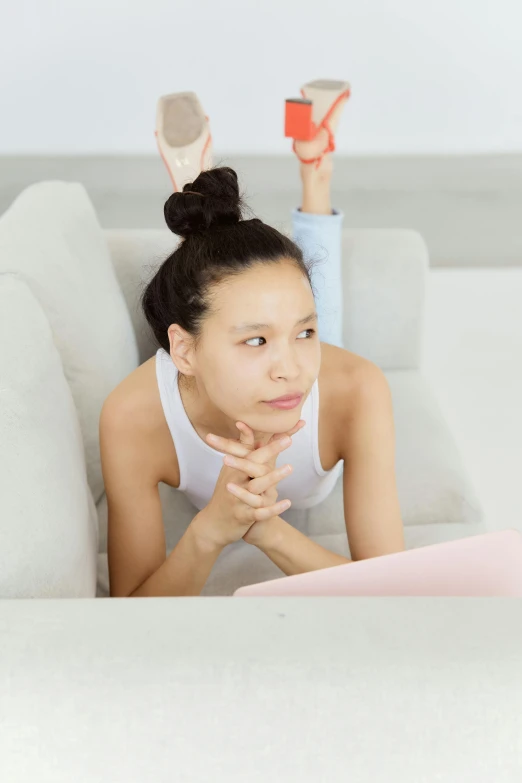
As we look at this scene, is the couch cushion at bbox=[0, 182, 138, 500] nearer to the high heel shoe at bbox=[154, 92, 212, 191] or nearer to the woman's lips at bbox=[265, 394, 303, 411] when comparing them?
the high heel shoe at bbox=[154, 92, 212, 191]

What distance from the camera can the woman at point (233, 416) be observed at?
1238 millimetres

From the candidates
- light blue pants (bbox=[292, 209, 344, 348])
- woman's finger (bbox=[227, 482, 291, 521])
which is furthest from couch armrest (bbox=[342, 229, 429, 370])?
woman's finger (bbox=[227, 482, 291, 521])

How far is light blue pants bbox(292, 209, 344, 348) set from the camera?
75.9 inches

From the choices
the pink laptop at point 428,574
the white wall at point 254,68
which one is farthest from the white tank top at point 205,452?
the white wall at point 254,68

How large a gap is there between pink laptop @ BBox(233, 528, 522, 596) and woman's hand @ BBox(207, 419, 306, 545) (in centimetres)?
26

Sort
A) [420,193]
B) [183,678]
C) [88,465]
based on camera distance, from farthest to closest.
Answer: [420,193]
[88,465]
[183,678]

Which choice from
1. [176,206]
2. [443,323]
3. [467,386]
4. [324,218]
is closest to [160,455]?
[176,206]

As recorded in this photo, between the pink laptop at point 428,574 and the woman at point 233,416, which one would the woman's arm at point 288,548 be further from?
the pink laptop at point 428,574

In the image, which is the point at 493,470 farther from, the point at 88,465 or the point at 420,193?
the point at 420,193

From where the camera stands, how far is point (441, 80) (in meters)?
4.53

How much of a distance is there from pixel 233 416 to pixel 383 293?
931mm

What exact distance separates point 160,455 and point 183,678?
780mm

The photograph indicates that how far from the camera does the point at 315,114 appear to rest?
2.07 m

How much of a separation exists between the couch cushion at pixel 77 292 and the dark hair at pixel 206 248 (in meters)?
0.23
